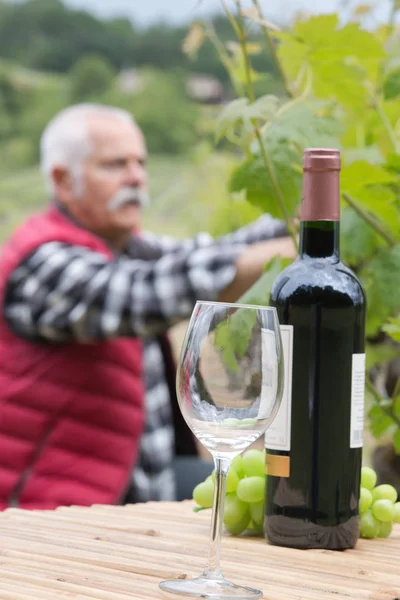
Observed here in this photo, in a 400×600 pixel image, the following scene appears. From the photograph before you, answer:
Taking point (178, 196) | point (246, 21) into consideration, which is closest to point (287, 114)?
point (246, 21)

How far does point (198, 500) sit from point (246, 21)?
491 mm

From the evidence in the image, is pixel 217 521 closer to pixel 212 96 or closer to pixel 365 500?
pixel 365 500

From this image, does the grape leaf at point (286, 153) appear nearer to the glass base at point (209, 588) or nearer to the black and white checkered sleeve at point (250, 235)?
the glass base at point (209, 588)

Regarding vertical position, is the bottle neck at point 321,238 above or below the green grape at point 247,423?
above

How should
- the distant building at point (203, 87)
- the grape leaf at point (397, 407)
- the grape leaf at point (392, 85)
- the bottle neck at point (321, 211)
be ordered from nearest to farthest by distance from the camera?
1. the bottle neck at point (321, 211)
2. the grape leaf at point (397, 407)
3. the grape leaf at point (392, 85)
4. the distant building at point (203, 87)

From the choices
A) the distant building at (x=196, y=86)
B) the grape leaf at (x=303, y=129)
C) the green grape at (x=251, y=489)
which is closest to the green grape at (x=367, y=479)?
the green grape at (x=251, y=489)

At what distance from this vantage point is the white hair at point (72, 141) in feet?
8.43

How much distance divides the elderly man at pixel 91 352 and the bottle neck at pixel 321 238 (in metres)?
1.00

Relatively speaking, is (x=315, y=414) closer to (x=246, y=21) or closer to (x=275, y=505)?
(x=275, y=505)

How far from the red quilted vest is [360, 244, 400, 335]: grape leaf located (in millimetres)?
1234

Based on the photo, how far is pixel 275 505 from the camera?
0.79 metres

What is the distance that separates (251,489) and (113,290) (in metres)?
1.20

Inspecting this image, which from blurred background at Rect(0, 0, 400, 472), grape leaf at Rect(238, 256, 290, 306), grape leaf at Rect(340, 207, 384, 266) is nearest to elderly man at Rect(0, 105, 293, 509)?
blurred background at Rect(0, 0, 400, 472)

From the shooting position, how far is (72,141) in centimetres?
259
